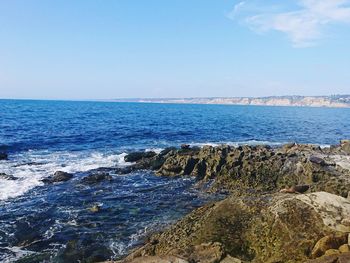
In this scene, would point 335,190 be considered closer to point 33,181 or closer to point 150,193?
point 150,193

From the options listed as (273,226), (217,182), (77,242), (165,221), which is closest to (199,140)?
(217,182)

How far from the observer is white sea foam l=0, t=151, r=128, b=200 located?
2545 cm

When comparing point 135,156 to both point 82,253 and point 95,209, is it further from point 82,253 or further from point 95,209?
point 82,253

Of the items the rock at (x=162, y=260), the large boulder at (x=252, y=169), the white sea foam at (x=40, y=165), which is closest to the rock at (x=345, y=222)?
the rock at (x=162, y=260)

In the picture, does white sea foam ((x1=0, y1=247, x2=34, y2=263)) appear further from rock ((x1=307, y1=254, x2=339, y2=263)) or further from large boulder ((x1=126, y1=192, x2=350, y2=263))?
rock ((x1=307, y1=254, x2=339, y2=263))

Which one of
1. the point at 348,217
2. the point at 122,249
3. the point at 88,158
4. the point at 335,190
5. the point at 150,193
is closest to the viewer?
the point at 348,217

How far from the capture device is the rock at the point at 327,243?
9.60m

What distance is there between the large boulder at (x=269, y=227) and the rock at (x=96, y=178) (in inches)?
622

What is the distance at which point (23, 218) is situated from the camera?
1895cm

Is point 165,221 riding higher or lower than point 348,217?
lower

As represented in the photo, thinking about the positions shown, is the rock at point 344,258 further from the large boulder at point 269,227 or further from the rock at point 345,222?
the rock at point 345,222

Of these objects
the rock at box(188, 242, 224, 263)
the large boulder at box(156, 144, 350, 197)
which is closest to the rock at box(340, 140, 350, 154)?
the large boulder at box(156, 144, 350, 197)

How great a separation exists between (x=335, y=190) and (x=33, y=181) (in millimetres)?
21365

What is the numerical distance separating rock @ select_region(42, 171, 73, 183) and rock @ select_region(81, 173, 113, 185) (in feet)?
5.19
